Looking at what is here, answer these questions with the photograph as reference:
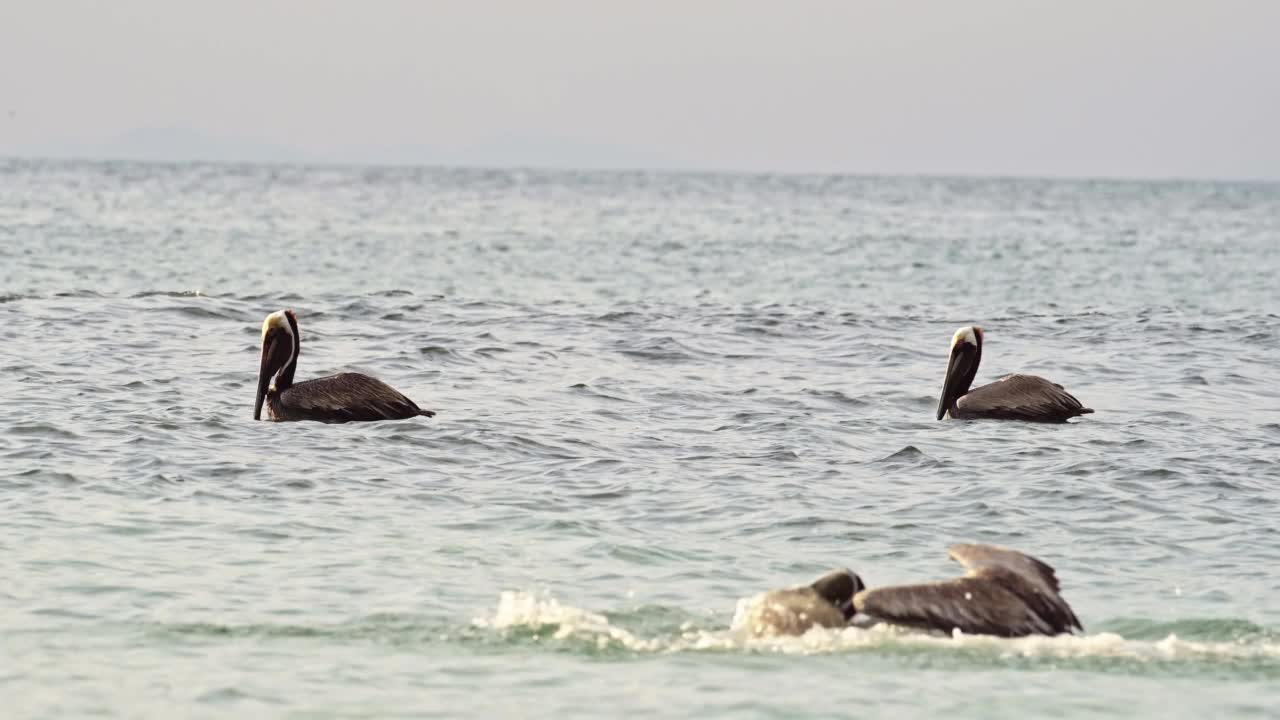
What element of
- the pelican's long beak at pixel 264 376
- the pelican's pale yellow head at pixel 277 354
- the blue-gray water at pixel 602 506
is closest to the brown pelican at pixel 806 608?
the blue-gray water at pixel 602 506

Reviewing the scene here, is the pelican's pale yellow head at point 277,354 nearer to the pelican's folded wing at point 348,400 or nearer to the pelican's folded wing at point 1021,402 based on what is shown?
the pelican's folded wing at point 348,400

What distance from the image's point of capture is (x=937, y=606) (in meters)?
8.61

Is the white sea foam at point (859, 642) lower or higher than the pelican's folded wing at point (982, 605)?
lower

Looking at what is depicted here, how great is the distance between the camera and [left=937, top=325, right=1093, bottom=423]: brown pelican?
16812mm

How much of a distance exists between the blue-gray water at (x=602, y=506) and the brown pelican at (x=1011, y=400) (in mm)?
216

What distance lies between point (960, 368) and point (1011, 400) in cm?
84

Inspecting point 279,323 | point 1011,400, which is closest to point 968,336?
point 1011,400

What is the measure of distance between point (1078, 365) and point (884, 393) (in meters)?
4.23

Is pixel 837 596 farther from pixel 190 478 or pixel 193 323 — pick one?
pixel 193 323

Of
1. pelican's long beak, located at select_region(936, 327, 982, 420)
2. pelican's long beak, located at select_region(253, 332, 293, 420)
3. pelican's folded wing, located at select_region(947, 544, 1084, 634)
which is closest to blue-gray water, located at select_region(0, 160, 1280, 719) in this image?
pelican's folded wing, located at select_region(947, 544, 1084, 634)

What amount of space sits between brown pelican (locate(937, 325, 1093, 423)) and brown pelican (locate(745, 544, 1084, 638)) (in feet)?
26.4

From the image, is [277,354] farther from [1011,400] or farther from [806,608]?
[806,608]

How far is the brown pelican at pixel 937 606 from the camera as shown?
8555 millimetres

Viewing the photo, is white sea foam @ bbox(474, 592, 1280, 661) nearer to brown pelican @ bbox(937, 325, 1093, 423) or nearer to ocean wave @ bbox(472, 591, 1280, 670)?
ocean wave @ bbox(472, 591, 1280, 670)
